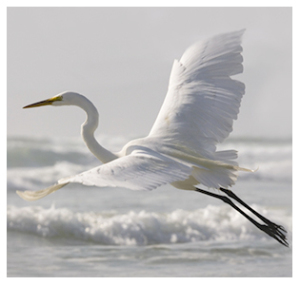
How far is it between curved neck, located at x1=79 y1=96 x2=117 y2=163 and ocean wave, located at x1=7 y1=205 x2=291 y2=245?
2110 millimetres

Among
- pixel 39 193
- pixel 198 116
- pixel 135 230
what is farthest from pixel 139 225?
pixel 39 193

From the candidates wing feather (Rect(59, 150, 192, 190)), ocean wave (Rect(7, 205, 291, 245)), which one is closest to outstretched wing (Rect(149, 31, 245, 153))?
wing feather (Rect(59, 150, 192, 190))

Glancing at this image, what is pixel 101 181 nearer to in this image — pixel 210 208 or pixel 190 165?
pixel 190 165

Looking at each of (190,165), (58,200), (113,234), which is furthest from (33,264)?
(190,165)

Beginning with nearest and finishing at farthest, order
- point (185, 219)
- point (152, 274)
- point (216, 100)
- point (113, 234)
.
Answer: point (216, 100) → point (152, 274) → point (113, 234) → point (185, 219)

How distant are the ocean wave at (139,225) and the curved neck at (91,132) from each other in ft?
6.92

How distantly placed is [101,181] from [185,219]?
127 inches

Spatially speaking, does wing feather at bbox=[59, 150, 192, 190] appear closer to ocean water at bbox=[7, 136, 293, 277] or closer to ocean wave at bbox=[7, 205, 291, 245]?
ocean water at bbox=[7, 136, 293, 277]

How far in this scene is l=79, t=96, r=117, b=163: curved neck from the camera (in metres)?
2.46

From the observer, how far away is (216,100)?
99.8 inches

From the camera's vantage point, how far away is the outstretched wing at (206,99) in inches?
98.9

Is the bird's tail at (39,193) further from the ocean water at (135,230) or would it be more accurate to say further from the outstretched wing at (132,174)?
the ocean water at (135,230)

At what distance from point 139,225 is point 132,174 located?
9.60ft

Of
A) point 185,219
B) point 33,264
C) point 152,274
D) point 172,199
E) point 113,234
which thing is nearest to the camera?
point 152,274
